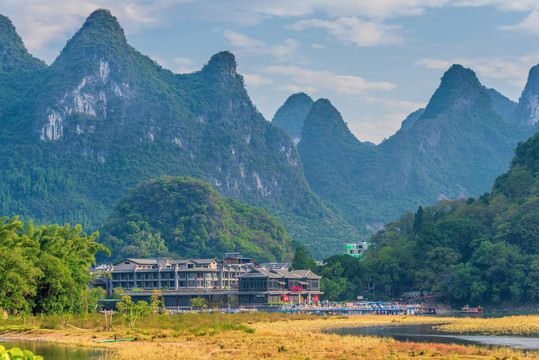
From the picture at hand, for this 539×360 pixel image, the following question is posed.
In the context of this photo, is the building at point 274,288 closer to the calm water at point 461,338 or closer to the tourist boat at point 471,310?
the tourist boat at point 471,310

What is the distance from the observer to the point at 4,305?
6538cm

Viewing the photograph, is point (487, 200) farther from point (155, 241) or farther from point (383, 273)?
point (155, 241)

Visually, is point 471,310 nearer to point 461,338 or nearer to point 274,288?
point 274,288

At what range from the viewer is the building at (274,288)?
397 feet

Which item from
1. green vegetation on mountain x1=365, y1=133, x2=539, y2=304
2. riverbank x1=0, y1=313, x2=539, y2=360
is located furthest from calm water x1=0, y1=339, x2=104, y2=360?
green vegetation on mountain x1=365, y1=133, x2=539, y2=304

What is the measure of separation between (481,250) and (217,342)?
8226 centimetres

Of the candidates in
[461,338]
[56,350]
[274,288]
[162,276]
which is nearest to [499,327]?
[461,338]

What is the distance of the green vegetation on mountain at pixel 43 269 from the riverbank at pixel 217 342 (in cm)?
342

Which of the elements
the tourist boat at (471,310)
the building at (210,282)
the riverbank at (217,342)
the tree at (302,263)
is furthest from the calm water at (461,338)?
the tree at (302,263)

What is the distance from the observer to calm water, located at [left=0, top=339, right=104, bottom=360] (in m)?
48.8

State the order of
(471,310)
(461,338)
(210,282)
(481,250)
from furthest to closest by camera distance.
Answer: (210,282) → (481,250) → (471,310) → (461,338)

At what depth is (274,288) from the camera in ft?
403

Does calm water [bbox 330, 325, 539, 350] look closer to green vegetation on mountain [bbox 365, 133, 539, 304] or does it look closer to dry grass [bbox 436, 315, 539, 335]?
dry grass [bbox 436, 315, 539, 335]

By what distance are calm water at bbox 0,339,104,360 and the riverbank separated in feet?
4.10
